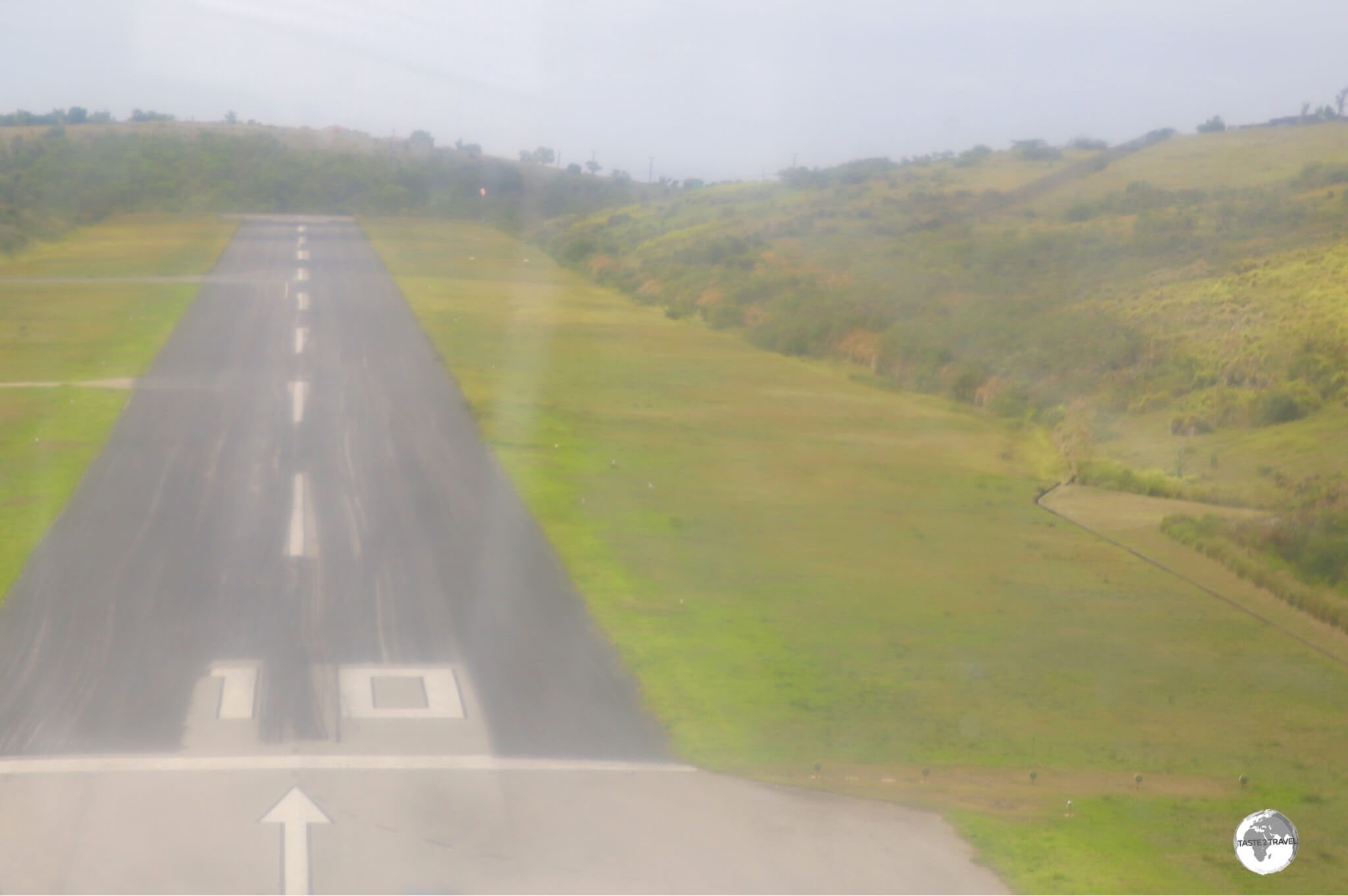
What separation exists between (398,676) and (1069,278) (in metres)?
32.7

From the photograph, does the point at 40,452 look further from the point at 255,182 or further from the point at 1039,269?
the point at 255,182

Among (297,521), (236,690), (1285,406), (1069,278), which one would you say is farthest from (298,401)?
(1069,278)

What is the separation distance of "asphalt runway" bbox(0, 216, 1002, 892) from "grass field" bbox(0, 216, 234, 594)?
848 millimetres

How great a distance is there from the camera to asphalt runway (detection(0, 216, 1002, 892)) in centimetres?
738

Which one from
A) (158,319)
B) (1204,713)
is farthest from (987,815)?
(158,319)

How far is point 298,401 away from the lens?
23.2 meters

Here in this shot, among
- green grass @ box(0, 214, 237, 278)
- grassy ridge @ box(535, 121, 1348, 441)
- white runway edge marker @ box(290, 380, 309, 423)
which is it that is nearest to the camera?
white runway edge marker @ box(290, 380, 309, 423)

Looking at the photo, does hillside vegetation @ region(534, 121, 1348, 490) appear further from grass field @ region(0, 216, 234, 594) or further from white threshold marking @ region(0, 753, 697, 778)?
grass field @ region(0, 216, 234, 594)

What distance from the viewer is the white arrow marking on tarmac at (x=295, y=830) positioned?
23.1ft

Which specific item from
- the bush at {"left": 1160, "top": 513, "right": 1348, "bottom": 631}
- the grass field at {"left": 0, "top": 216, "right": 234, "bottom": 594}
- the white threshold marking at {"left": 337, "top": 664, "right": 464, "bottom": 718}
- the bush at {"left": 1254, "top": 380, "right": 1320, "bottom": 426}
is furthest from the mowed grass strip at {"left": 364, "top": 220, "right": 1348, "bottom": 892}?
the grass field at {"left": 0, "top": 216, "right": 234, "bottom": 594}

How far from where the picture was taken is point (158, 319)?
1361 inches

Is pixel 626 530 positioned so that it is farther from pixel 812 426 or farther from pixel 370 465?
pixel 812 426

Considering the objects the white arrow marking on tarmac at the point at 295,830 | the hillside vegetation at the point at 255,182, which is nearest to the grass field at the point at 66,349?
the white arrow marking on tarmac at the point at 295,830

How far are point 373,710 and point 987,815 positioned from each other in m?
4.73
